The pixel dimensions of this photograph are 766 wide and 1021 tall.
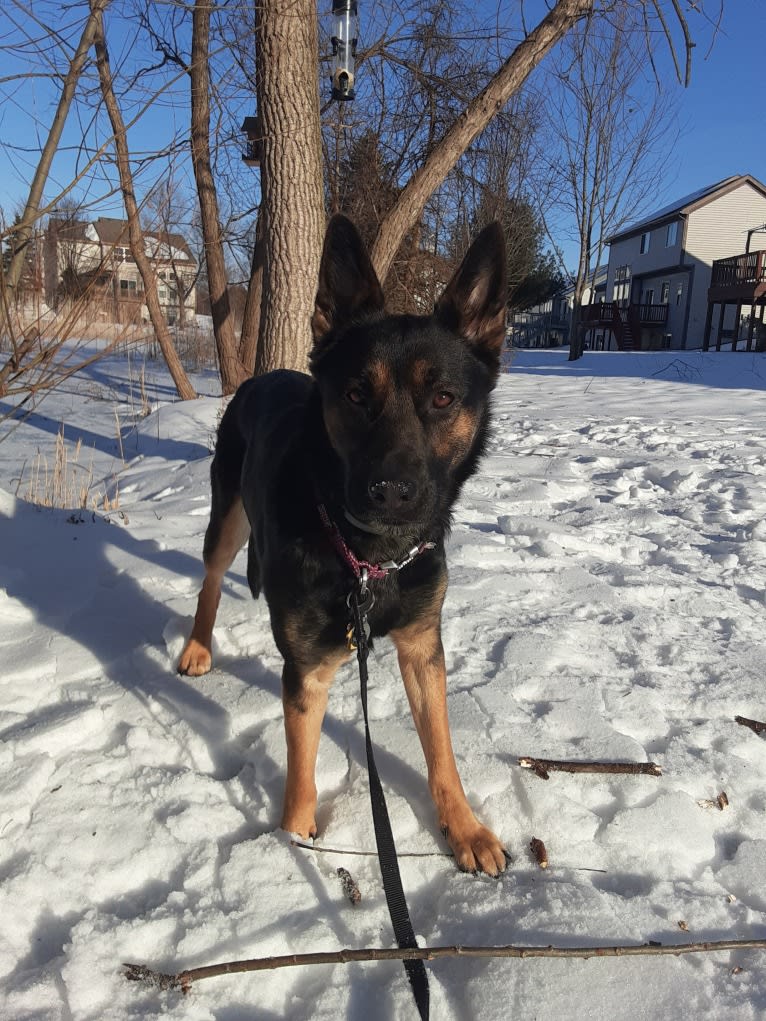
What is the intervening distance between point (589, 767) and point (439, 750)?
22.9 inches

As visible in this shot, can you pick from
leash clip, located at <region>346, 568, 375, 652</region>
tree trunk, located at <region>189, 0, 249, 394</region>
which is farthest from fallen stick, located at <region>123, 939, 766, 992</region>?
tree trunk, located at <region>189, 0, 249, 394</region>

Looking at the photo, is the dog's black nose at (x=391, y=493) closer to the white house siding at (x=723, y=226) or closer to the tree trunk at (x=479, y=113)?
the tree trunk at (x=479, y=113)

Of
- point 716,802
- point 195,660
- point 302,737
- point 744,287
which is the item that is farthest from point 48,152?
point 744,287

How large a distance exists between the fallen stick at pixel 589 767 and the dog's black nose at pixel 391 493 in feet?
3.89

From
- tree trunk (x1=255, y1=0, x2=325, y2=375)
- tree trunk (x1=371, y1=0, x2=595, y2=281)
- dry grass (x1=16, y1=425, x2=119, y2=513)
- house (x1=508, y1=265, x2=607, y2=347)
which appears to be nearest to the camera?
dry grass (x1=16, y1=425, x2=119, y2=513)

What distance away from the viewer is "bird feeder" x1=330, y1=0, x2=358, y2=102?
264 inches

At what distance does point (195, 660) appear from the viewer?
313 cm

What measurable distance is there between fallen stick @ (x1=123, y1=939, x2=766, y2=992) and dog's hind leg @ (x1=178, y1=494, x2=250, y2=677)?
1.54 m

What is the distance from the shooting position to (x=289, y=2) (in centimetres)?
561

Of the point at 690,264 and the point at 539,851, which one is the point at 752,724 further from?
the point at 690,264

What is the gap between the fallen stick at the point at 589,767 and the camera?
2.41m

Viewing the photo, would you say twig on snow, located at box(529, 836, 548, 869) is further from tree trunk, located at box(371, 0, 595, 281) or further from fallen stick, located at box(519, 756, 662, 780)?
tree trunk, located at box(371, 0, 595, 281)

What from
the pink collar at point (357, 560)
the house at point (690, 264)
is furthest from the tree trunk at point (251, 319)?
the house at point (690, 264)

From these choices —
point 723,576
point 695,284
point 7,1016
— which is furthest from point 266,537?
point 695,284
